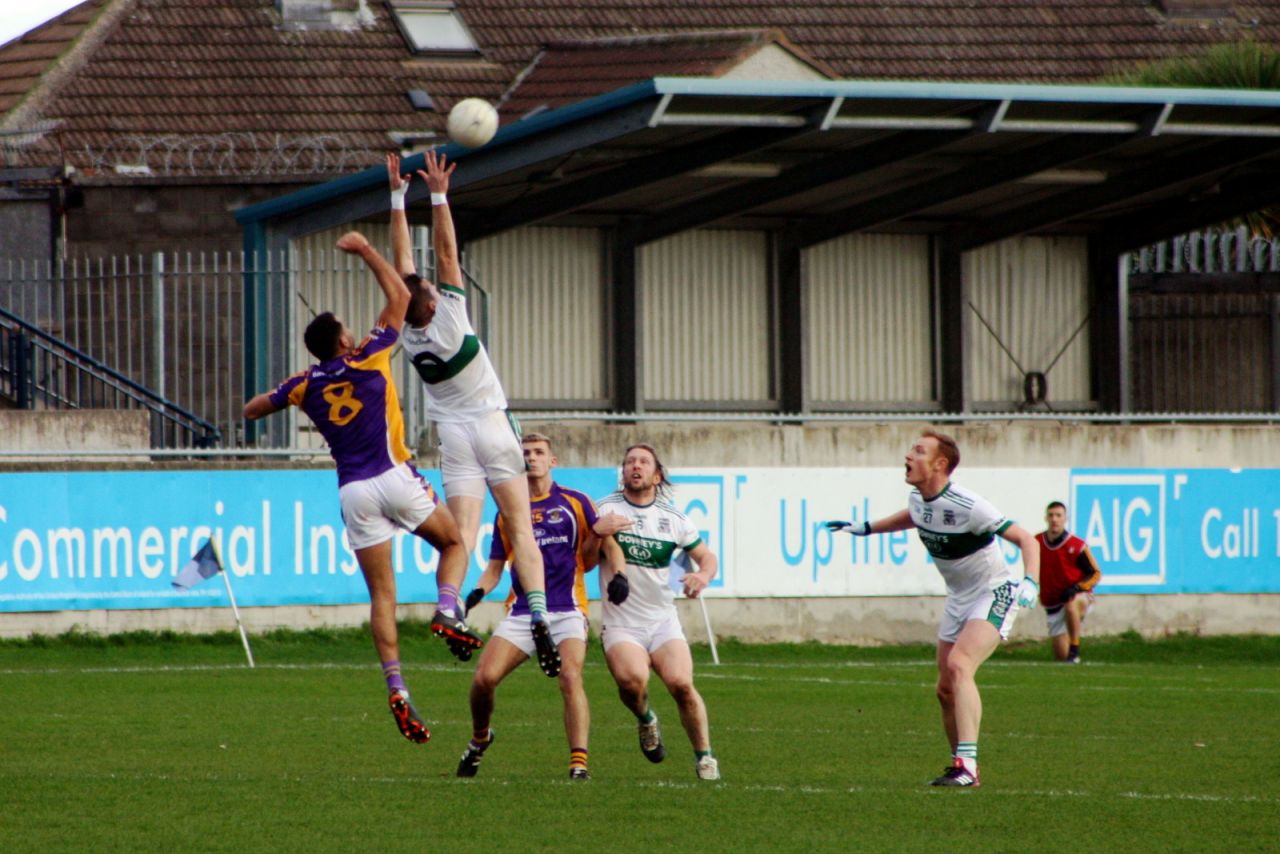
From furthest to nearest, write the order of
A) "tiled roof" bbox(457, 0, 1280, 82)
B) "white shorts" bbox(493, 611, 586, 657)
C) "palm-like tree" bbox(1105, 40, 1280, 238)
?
"tiled roof" bbox(457, 0, 1280, 82) → "palm-like tree" bbox(1105, 40, 1280, 238) → "white shorts" bbox(493, 611, 586, 657)

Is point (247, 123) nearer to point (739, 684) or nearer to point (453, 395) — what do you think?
point (739, 684)

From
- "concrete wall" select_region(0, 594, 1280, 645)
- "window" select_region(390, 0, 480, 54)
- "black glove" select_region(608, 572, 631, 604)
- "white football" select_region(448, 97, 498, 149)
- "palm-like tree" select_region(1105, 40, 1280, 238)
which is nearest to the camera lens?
"black glove" select_region(608, 572, 631, 604)

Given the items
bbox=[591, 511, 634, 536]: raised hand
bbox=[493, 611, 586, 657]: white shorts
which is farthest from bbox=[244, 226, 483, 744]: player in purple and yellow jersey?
bbox=[591, 511, 634, 536]: raised hand

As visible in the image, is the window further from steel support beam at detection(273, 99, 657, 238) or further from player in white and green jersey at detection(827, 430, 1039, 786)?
player in white and green jersey at detection(827, 430, 1039, 786)

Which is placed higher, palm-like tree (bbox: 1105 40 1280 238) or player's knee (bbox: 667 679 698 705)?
palm-like tree (bbox: 1105 40 1280 238)

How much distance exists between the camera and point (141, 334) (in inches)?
1045

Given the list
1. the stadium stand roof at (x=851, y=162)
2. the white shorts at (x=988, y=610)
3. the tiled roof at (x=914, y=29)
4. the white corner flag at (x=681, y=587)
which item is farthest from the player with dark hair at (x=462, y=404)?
the tiled roof at (x=914, y=29)

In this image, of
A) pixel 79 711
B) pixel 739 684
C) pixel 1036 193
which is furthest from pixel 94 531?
pixel 1036 193

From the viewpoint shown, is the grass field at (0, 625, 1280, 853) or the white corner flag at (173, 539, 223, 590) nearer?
the grass field at (0, 625, 1280, 853)

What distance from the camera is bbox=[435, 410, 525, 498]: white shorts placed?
12453 mm

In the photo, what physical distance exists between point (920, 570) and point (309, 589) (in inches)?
282

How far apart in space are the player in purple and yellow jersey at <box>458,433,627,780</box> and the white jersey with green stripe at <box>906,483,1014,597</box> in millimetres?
1902

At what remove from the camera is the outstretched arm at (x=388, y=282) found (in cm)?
1165

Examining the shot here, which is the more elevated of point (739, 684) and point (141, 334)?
point (141, 334)
